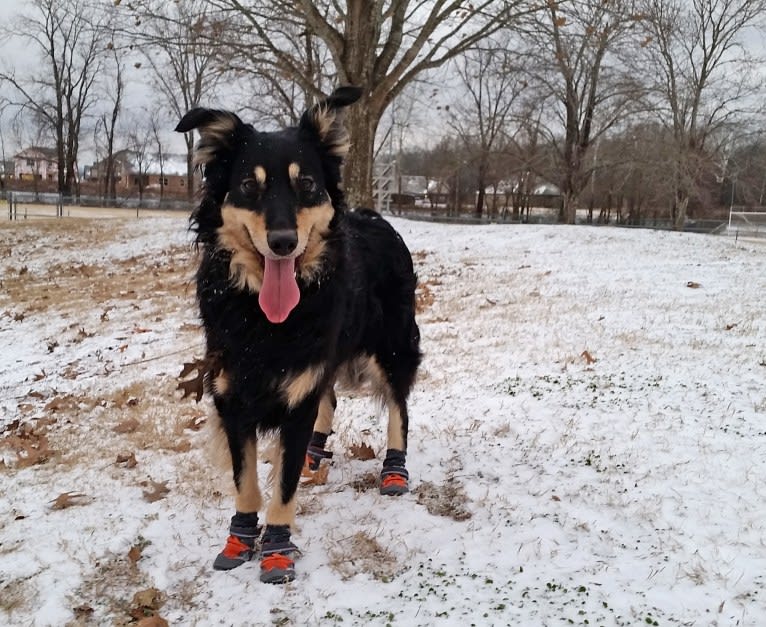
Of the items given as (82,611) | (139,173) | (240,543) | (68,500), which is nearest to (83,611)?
(82,611)

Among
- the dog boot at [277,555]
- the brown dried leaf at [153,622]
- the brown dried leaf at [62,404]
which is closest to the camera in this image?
the brown dried leaf at [153,622]

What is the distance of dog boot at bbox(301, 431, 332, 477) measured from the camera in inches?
181

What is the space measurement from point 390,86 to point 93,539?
15634 millimetres

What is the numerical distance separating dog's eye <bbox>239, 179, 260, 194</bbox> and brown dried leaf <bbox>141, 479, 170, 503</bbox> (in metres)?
2.31

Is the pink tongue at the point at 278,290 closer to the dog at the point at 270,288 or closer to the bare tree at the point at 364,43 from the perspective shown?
the dog at the point at 270,288

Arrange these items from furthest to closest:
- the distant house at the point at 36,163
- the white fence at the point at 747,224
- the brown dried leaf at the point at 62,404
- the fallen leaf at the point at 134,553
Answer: the distant house at the point at 36,163
the white fence at the point at 747,224
the brown dried leaf at the point at 62,404
the fallen leaf at the point at 134,553

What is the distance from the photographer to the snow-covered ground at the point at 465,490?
2.99m

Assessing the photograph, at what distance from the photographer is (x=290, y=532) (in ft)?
11.4

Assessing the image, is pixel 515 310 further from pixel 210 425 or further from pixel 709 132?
pixel 709 132

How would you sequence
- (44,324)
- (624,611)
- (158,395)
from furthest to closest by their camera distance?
(44,324) < (158,395) < (624,611)

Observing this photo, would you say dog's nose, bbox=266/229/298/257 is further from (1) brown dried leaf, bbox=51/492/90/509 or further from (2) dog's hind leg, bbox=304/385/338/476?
(1) brown dried leaf, bbox=51/492/90/509

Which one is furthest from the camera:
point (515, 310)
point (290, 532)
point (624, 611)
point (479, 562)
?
point (515, 310)

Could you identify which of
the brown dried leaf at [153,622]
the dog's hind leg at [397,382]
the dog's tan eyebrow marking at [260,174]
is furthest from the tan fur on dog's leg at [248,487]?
the dog's tan eyebrow marking at [260,174]

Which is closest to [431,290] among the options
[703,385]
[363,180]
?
[363,180]
